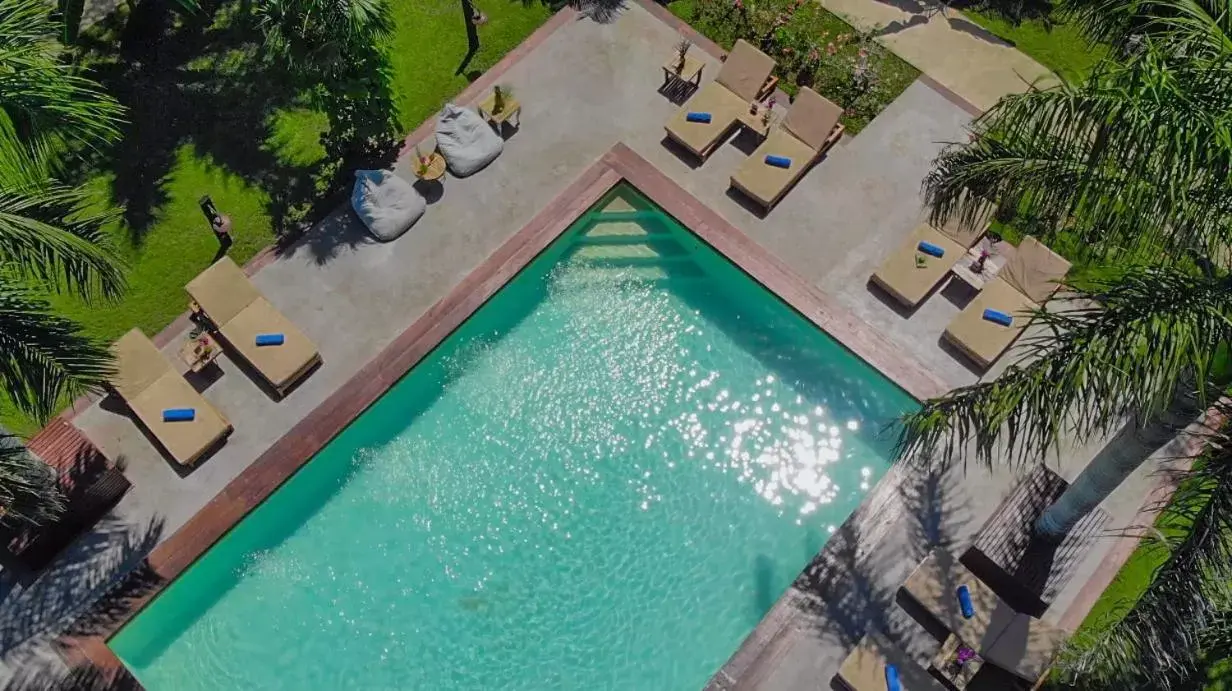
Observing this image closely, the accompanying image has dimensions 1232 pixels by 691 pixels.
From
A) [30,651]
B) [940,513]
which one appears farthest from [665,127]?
[30,651]

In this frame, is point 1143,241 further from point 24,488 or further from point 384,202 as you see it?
point 24,488

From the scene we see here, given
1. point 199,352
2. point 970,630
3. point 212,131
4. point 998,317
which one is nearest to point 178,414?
point 199,352

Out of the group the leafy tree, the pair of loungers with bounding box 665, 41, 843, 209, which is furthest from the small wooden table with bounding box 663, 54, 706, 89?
the leafy tree

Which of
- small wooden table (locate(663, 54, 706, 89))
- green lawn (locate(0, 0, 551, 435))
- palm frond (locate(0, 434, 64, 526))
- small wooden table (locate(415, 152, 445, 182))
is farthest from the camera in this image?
small wooden table (locate(663, 54, 706, 89))

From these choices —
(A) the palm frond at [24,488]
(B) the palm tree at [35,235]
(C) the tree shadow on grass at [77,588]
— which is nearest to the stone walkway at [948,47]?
(B) the palm tree at [35,235]

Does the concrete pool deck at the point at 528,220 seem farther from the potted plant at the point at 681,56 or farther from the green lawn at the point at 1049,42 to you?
the green lawn at the point at 1049,42

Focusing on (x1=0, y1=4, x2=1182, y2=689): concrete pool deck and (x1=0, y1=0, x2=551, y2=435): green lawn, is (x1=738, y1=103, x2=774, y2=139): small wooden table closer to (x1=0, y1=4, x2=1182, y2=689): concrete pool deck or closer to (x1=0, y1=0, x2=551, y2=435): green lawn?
(x1=0, y1=4, x2=1182, y2=689): concrete pool deck
